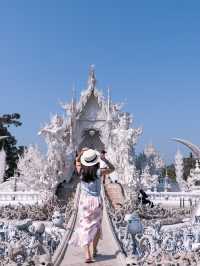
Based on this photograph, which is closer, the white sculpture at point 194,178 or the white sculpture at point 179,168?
the white sculpture at point 194,178

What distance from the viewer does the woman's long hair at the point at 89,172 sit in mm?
6340

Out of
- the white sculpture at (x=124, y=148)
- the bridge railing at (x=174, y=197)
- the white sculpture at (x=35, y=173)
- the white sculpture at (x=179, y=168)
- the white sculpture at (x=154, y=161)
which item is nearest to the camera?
the white sculpture at (x=35, y=173)

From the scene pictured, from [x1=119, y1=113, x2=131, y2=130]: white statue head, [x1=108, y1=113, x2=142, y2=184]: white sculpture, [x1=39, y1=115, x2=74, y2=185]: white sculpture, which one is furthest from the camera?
[x1=119, y1=113, x2=131, y2=130]: white statue head

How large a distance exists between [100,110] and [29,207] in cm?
916

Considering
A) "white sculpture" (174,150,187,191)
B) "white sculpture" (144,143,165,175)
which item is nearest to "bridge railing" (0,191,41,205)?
"white sculpture" (144,143,165,175)

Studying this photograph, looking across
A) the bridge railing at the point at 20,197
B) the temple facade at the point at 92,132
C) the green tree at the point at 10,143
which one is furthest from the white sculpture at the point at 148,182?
the green tree at the point at 10,143

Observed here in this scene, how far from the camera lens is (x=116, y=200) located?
2108cm

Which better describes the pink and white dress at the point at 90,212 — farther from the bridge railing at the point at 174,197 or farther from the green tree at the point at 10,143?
the green tree at the point at 10,143

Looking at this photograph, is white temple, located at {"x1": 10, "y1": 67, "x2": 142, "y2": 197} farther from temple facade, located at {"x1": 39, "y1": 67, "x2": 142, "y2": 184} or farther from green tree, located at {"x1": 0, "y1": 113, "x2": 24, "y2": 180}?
green tree, located at {"x1": 0, "y1": 113, "x2": 24, "y2": 180}

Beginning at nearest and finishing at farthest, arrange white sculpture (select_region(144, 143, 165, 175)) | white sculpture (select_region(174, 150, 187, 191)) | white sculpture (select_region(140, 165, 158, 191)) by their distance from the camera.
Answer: white sculpture (select_region(140, 165, 158, 191)), white sculpture (select_region(144, 143, 165, 175)), white sculpture (select_region(174, 150, 187, 191))

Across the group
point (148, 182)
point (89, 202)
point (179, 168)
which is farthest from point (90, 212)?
point (179, 168)

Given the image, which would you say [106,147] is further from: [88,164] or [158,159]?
[88,164]

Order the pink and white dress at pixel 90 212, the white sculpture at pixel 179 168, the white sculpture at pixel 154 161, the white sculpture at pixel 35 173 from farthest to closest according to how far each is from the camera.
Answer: the white sculpture at pixel 179 168 → the white sculpture at pixel 154 161 → the white sculpture at pixel 35 173 → the pink and white dress at pixel 90 212

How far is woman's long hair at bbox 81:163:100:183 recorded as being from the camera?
6.34 meters
